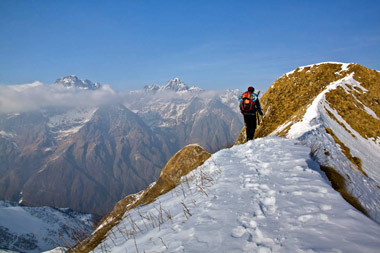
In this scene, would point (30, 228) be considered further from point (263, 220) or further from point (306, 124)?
point (263, 220)

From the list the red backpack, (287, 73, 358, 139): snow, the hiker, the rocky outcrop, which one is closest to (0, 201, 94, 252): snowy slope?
the rocky outcrop

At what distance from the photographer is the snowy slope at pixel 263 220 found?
392cm

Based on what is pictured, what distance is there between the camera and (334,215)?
474 cm

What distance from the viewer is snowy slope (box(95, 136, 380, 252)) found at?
3924 millimetres

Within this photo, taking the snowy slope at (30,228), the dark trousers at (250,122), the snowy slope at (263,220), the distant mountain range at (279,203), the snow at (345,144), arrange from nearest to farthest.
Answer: the snowy slope at (263,220)
the distant mountain range at (279,203)
the snow at (345,144)
the dark trousers at (250,122)
the snowy slope at (30,228)

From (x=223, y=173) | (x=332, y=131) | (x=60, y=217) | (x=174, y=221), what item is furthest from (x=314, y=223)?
(x=60, y=217)

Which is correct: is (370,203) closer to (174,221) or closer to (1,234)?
(174,221)

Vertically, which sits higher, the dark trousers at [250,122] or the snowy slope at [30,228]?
the dark trousers at [250,122]

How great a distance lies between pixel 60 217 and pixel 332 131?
193 meters

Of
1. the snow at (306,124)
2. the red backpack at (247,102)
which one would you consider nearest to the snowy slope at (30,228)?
the red backpack at (247,102)

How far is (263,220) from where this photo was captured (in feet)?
15.9

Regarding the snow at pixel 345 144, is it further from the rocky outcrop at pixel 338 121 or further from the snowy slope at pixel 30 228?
the snowy slope at pixel 30 228

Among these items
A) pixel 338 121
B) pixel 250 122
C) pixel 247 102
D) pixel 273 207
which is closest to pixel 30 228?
pixel 250 122

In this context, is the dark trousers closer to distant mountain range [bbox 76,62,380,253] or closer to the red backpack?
the red backpack
